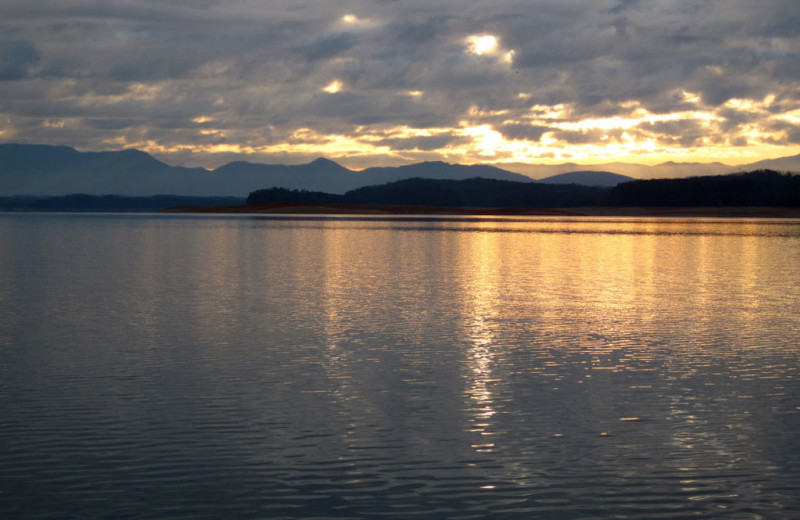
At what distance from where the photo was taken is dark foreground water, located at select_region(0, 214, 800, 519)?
30.4ft

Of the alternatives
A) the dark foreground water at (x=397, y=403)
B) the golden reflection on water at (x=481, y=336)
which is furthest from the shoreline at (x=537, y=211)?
the dark foreground water at (x=397, y=403)

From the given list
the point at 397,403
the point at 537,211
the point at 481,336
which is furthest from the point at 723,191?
the point at 397,403

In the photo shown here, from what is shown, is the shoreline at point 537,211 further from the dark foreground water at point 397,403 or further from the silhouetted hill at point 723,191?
the dark foreground water at point 397,403

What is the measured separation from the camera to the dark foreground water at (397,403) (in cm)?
927

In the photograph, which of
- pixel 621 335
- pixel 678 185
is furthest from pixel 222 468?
pixel 678 185

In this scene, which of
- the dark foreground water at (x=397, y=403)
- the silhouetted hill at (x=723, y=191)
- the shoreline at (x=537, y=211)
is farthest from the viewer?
Result: the silhouetted hill at (x=723, y=191)

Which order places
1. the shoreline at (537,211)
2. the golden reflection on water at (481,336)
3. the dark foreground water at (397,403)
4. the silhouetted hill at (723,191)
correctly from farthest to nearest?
the silhouetted hill at (723,191), the shoreline at (537,211), the golden reflection on water at (481,336), the dark foreground water at (397,403)

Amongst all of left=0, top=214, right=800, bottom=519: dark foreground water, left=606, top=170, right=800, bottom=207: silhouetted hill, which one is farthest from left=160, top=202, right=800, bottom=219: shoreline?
left=0, top=214, right=800, bottom=519: dark foreground water

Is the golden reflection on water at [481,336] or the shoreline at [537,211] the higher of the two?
the shoreline at [537,211]

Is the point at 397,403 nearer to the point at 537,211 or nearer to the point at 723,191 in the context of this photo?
the point at 537,211

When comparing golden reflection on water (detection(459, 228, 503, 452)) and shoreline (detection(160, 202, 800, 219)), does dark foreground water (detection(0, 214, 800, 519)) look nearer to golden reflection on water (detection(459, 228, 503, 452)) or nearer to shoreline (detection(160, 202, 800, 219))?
golden reflection on water (detection(459, 228, 503, 452))

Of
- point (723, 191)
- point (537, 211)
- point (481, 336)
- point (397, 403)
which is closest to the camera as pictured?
point (397, 403)

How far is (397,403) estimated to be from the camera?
515 inches

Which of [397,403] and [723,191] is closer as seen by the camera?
[397,403]
